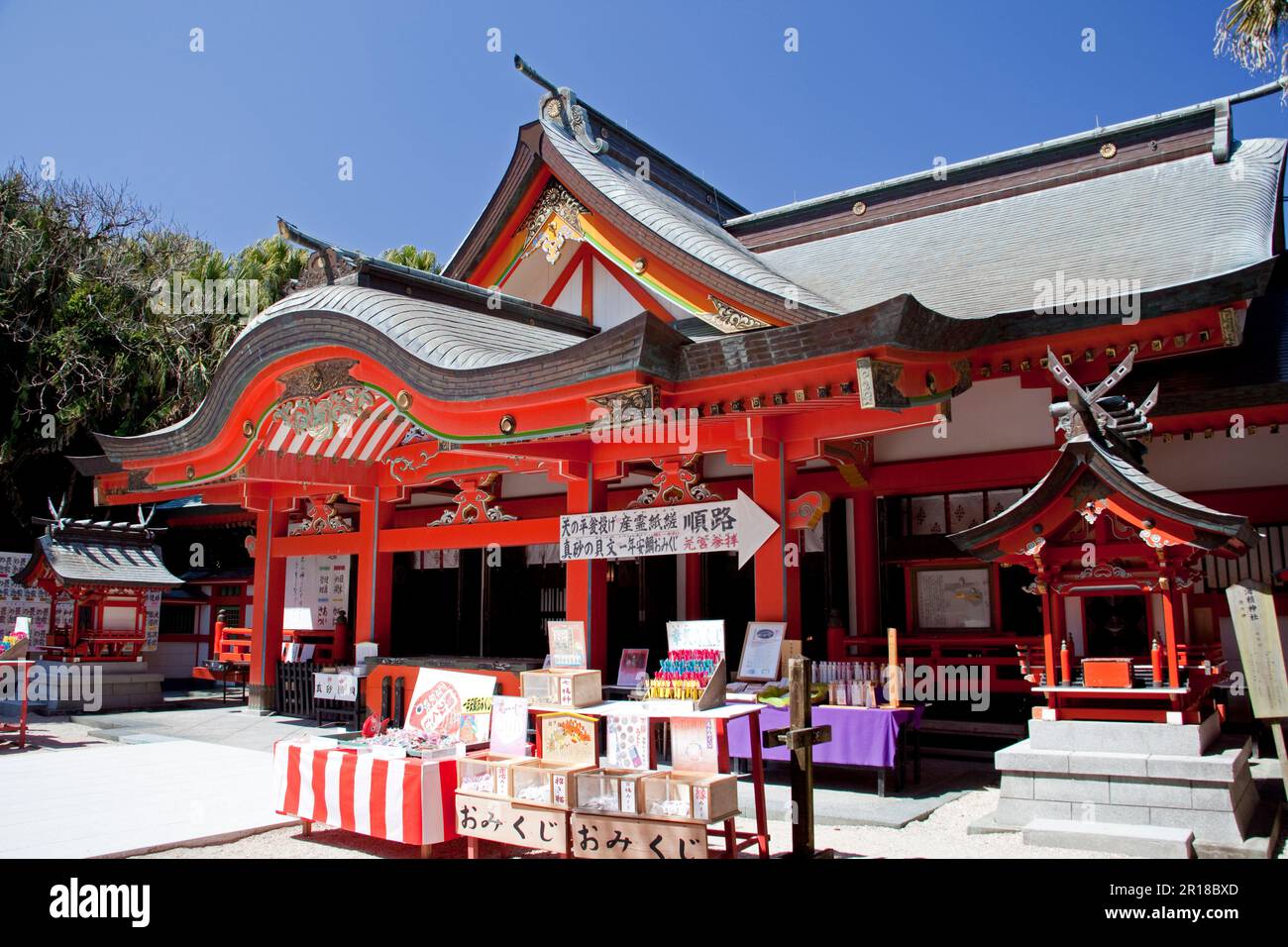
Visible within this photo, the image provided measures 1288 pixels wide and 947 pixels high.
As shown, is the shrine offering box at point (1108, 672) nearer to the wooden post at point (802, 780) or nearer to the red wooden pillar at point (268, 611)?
the wooden post at point (802, 780)

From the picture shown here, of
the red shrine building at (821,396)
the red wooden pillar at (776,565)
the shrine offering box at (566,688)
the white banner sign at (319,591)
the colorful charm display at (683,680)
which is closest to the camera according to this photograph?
the shrine offering box at (566,688)

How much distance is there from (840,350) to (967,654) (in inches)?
196

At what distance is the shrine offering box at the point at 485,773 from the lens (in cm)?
596

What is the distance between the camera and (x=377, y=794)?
245 inches

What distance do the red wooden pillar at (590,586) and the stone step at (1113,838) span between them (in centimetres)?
507

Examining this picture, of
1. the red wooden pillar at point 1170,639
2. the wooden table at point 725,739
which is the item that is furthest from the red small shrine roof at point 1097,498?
the wooden table at point 725,739

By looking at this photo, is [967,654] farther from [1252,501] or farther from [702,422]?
[702,422]

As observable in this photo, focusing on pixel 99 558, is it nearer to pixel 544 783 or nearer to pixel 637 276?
pixel 637 276

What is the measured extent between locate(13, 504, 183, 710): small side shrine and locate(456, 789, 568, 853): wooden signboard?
443 inches

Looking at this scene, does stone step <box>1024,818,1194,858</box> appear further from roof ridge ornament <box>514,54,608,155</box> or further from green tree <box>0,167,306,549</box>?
green tree <box>0,167,306,549</box>

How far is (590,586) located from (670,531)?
129cm

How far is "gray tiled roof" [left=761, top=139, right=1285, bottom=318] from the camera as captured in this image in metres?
8.41

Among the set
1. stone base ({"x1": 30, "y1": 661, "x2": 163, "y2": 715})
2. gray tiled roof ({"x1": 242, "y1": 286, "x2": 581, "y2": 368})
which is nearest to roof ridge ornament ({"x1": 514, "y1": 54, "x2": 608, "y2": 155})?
gray tiled roof ({"x1": 242, "y1": 286, "x2": 581, "y2": 368})

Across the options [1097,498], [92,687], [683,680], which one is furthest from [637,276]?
[92,687]
